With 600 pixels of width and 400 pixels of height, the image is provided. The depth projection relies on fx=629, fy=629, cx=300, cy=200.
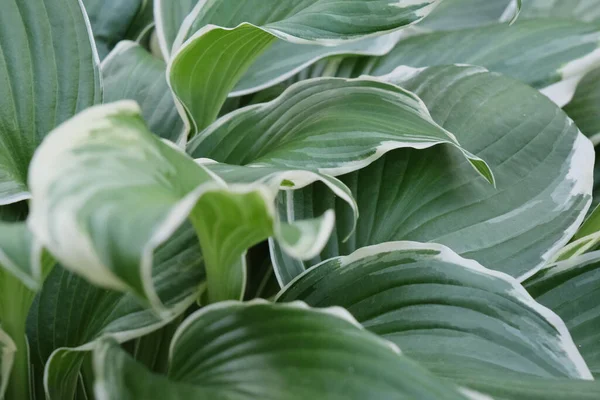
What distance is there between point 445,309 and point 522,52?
363 millimetres

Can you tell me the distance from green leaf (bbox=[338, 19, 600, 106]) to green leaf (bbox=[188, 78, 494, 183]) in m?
0.17

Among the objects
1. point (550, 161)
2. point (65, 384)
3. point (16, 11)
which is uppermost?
point (16, 11)

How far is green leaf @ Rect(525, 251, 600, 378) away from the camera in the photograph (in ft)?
1.80

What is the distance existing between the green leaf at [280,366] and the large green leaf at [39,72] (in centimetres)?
23

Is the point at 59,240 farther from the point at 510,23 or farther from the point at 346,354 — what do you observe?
the point at 510,23

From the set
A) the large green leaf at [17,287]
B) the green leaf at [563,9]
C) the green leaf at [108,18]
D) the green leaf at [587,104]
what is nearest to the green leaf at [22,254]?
the large green leaf at [17,287]

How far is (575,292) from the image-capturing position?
56 cm

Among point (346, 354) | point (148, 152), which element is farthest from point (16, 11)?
point (346, 354)

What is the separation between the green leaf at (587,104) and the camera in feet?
2.34

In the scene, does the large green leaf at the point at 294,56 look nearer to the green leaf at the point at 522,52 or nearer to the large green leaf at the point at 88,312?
the green leaf at the point at 522,52

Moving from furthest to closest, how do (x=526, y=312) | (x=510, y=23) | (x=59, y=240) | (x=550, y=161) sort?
(x=510, y=23)
(x=550, y=161)
(x=526, y=312)
(x=59, y=240)

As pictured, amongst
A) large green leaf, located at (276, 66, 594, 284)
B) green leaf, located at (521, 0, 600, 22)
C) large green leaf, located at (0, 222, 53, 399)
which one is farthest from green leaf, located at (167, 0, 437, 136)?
green leaf, located at (521, 0, 600, 22)

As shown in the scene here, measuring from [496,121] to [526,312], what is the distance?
0.71 feet

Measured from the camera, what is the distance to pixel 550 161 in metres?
0.60
